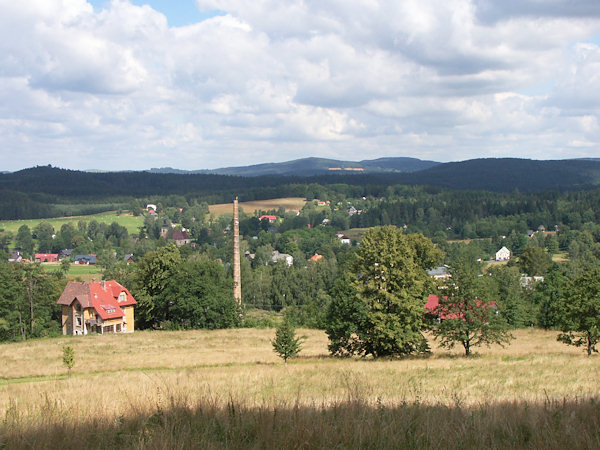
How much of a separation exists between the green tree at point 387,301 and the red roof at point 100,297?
3696cm

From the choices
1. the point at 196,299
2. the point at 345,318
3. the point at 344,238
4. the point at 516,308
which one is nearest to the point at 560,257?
the point at 344,238

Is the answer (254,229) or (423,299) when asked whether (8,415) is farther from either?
(254,229)

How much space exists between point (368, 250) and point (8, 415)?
80.2 feet

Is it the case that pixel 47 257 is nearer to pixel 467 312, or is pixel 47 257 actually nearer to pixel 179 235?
pixel 179 235

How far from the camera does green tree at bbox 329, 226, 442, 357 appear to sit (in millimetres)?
28328

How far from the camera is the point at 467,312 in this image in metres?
30.4

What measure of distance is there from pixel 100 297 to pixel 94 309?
1.46m

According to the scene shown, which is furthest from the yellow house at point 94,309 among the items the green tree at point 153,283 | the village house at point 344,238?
the village house at point 344,238

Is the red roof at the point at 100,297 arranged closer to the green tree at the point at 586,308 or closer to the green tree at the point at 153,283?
the green tree at the point at 153,283

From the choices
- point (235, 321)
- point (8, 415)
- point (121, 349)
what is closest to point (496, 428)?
point (8, 415)

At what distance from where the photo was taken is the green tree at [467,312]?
98.9 feet

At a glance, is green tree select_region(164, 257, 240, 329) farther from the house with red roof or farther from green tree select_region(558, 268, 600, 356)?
the house with red roof

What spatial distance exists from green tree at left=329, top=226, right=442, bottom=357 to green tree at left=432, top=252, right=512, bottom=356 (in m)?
1.70

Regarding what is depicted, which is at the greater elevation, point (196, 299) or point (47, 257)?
point (196, 299)
